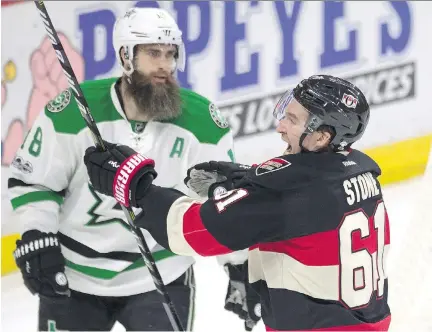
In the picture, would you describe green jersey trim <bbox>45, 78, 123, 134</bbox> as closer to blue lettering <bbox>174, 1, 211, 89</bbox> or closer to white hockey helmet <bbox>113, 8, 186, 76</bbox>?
white hockey helmet <bbox>113, 8, 186, 76</bbox>

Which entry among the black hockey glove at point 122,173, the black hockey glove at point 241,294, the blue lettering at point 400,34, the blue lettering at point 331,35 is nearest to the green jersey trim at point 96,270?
the black hockey glove at point 241,294

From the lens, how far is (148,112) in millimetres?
2963

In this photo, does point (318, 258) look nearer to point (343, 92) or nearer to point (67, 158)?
point (343, 92)

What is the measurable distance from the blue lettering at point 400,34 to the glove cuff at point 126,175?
11.0 ft

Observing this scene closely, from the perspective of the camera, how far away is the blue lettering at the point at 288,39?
17.1 feet

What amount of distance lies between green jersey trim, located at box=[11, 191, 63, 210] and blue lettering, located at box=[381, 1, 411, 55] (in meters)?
3.03

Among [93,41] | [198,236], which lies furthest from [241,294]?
[93,41]

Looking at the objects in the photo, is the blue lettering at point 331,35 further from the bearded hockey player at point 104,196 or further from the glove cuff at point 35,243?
the glove cuff at point 35,243

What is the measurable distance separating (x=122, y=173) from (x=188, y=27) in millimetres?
2466

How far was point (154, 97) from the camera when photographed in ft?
9.65

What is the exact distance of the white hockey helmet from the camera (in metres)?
3.02

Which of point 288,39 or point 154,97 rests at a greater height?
point 154,97

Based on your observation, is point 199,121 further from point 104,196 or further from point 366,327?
point 366,327

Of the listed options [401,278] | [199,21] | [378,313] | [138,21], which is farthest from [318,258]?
[199,21]
